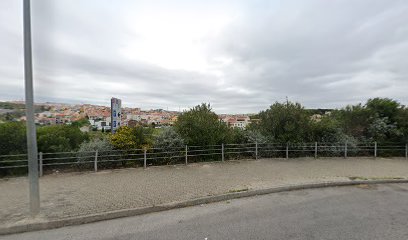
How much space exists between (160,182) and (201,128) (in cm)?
409

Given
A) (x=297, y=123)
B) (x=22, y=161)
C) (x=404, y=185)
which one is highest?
(x=297, y=123)

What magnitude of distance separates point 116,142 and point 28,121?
487cm

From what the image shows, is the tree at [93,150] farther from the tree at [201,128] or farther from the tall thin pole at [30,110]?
the tall thin pole at [30,110]

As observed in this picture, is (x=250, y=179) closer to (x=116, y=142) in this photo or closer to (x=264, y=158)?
(x=264, y=158)

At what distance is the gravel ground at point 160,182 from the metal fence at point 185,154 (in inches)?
25.8

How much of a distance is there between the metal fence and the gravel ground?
65cm

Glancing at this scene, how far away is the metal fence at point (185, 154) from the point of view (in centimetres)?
839

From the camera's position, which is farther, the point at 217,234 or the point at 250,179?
the point at 250,179

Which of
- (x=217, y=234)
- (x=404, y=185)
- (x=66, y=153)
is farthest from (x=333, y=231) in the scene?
(x=66, y=153)

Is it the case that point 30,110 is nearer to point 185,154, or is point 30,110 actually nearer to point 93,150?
point 93,150

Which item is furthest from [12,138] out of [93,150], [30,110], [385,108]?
[385,108]

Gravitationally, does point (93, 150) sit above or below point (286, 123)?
below

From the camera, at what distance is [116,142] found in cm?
964

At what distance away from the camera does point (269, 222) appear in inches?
185
